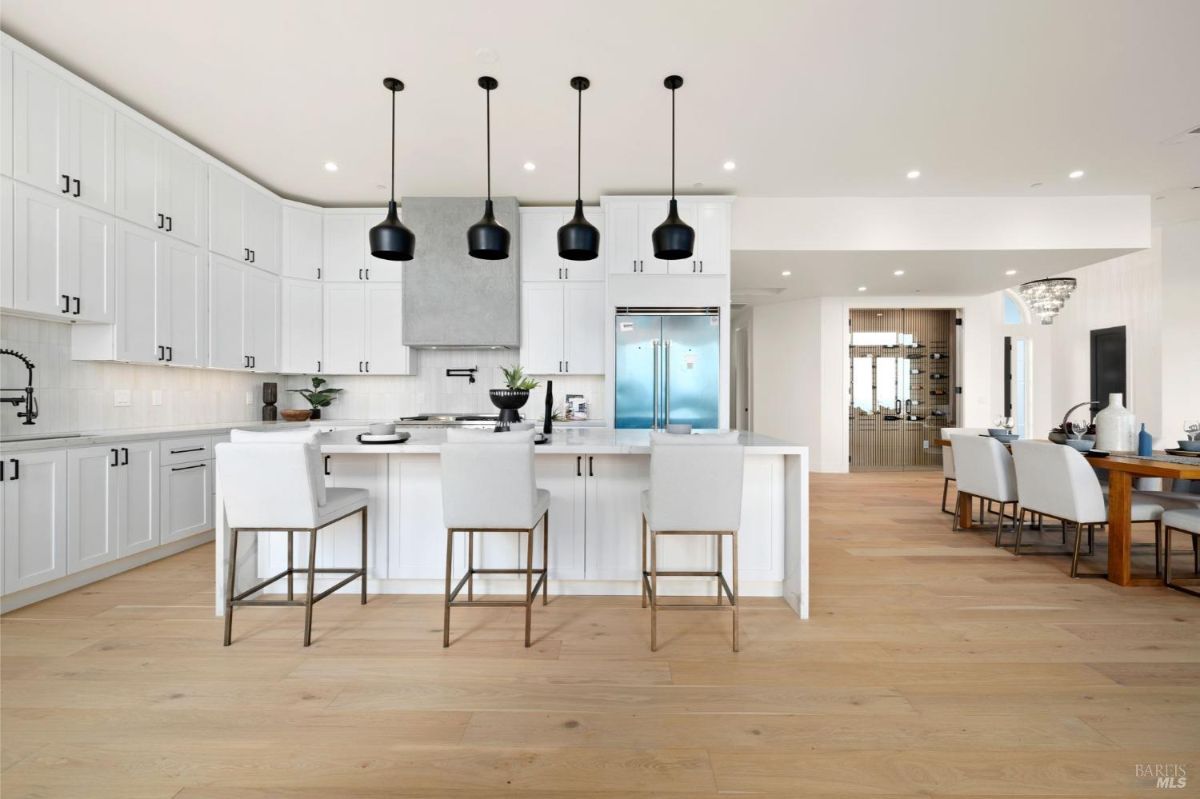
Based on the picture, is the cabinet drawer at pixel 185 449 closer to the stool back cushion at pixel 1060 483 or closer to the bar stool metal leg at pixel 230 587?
the bar stool metal leg at pixel 230 587

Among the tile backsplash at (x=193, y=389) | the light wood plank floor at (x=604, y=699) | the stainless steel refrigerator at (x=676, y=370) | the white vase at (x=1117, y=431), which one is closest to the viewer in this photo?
the light wood plank floor at (x=604, y=699)

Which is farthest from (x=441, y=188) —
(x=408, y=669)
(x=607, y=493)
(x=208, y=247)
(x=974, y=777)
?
(x=974, y=777)

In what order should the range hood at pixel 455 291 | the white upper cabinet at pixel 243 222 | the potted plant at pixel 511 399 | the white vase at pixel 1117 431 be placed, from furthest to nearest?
the range hood at pixel 455 291
the white upper cabinet at pixel 243 222
the white vase at pixel 1117 431
the potted plant at pixel 511 399

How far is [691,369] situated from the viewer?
15.4ft

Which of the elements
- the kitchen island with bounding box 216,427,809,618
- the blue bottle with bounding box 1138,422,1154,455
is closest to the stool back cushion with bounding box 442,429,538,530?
the kitchen island with bounding box 216,427,809,618

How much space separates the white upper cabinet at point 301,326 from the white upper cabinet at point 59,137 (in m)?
1.75

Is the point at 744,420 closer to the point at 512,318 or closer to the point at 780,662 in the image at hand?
the point at 512,318

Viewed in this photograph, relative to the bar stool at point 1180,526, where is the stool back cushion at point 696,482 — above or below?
above

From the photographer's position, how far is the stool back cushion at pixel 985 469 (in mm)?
3877

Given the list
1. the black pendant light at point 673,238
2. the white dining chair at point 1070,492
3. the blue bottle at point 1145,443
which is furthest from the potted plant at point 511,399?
the blue bottle at point 1145,443

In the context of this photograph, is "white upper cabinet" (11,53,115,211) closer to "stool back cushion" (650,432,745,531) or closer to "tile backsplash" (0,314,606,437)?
"tile backsplash" (0,314,606,437)

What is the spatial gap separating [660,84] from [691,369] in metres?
2.36

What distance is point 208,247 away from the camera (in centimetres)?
404

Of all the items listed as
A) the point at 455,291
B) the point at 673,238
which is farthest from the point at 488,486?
the point at 455,291
